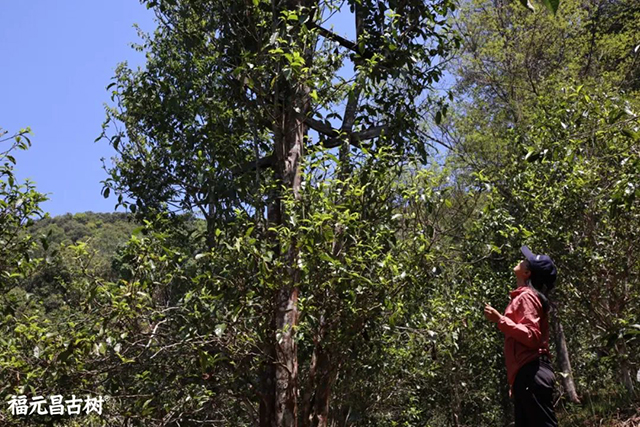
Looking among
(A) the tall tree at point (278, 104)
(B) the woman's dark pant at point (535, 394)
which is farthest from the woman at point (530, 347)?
(A) the tall tree at point (278, 104)

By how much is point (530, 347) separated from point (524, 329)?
143mm

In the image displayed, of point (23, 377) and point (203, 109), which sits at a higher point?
point (203, 109)

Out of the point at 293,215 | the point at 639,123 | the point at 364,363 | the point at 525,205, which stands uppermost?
A: the point at 525,205

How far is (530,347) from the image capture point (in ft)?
12.3

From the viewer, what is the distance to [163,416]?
5.21 meters

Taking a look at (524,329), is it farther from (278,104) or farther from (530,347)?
(278,104)

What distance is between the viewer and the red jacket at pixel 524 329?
12.2ft

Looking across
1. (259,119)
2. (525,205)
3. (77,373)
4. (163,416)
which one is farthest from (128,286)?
(525,205)

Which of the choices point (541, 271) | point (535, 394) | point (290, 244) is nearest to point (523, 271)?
Answer: point (541, 271)

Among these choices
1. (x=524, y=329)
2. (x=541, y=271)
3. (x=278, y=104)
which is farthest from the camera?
(x=278, y=104)

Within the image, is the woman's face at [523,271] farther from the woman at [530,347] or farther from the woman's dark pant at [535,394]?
the woman's dark pant at [535,394]

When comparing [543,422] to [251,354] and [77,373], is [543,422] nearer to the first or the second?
[251,354]

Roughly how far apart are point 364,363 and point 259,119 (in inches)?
90.5

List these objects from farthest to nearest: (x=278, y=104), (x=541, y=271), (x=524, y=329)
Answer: (x=278, y=104) < (x=541, y=271) < (x=524, y=329)
